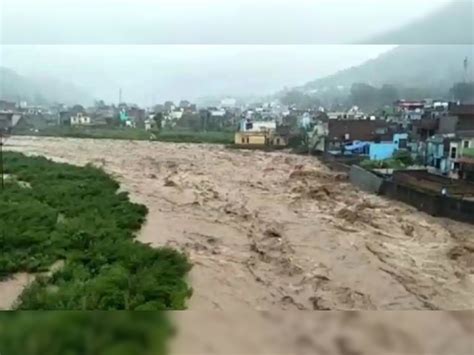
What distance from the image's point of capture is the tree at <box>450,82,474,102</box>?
1855 mm

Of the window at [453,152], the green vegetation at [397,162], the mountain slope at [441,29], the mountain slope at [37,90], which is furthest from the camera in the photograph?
the green vegetation at [397,162]

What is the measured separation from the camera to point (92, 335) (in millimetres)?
872

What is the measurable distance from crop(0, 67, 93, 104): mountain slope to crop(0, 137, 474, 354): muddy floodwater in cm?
20

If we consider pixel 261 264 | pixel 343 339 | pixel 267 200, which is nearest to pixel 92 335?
pixel 343 339

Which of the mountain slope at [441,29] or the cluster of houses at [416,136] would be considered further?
the cluster of houses at [416,136]

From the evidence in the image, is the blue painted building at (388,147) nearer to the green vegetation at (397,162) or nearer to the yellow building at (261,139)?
the green vegetation at (397,162)

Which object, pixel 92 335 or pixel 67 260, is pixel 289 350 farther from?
pixel 67 260

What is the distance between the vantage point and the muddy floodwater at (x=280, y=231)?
195 centimetres

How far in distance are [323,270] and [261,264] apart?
0.26 metres

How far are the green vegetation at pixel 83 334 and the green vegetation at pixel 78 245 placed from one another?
0.89 metres

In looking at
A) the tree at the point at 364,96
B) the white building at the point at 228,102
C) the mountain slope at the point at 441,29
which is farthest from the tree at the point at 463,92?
the white building at the point at 228,102

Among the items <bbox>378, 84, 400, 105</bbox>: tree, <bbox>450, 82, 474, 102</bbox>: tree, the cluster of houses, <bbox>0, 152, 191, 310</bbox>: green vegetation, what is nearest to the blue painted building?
the cluster of houses

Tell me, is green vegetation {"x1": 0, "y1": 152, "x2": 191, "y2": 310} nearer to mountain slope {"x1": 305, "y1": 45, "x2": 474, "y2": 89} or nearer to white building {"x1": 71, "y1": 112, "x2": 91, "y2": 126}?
white building {"x1": 71, "y1": 112, "x2": 91, "y2": 126}

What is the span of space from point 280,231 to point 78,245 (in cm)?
88
